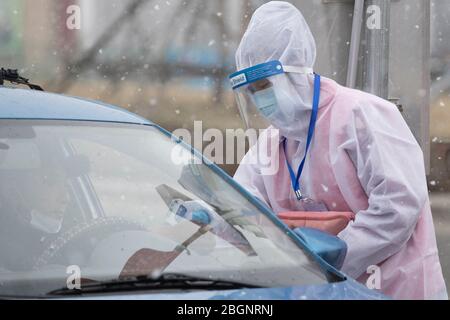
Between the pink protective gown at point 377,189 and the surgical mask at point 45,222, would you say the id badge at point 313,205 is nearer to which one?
the pink protective gown at point 377,189

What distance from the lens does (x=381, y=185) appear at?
314cm

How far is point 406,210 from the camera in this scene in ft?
10.3

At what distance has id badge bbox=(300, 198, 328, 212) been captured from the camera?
3385mm

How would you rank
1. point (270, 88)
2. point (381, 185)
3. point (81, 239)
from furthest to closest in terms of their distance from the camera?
point (270, 88) < point (381, 185) < point (81, 239)

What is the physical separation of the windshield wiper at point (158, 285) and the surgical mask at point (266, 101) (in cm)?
131

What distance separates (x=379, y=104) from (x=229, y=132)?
2.54m

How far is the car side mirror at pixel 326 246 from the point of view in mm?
2666

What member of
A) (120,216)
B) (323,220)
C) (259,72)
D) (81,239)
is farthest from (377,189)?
(81,239)

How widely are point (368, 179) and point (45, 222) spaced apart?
1.21 m

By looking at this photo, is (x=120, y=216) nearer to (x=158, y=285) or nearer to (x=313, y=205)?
(x=158, y=285)

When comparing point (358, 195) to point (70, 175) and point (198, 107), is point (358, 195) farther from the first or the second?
point (198, 107)

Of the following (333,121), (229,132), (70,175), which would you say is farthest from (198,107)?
(70,175)

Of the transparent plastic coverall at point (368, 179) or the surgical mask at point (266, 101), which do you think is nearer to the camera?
the transparent plastic coverall at point (368, 179)

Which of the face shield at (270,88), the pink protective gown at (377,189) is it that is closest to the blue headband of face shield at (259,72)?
the face shield at (270,88)
